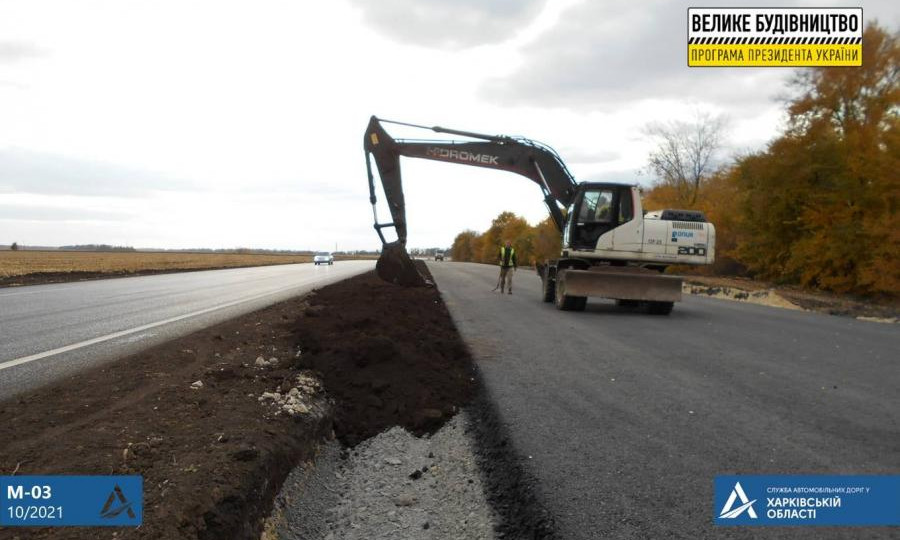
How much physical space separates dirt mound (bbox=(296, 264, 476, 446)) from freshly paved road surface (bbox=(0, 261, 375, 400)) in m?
2.22

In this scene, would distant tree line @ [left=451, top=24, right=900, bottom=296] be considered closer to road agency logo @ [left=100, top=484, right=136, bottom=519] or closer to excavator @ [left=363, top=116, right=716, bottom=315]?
excavator @ [left=363, top=116, right=716, bottom=315]

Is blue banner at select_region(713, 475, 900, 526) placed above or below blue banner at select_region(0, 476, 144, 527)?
below

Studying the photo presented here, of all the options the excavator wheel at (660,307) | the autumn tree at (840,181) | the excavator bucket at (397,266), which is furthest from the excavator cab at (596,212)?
the autumn tree at (840,181)

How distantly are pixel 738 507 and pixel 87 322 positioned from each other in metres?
9.71

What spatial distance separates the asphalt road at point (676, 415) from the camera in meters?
3.21

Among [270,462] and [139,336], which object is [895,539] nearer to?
[270,462]

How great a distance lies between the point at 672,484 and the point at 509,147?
42.1 ft

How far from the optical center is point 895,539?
2.89 metres

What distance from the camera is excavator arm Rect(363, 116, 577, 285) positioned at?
50.1ft

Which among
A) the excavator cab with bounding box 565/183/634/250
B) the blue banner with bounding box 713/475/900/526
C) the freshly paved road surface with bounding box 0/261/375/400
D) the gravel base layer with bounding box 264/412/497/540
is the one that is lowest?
the gravel base layer with bounding box 264/412/497/540

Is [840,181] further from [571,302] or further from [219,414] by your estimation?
[219,414]

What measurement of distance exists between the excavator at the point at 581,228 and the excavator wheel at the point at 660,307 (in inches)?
0.9

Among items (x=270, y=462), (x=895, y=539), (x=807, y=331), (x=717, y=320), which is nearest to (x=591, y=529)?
(x=895, y=539)

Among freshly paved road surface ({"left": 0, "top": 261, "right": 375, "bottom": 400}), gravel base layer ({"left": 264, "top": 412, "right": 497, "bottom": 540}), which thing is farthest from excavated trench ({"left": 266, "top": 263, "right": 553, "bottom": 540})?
freshly paved road surface ({"left": 0, "top": 261, "right": 375, "bottom": 400})
